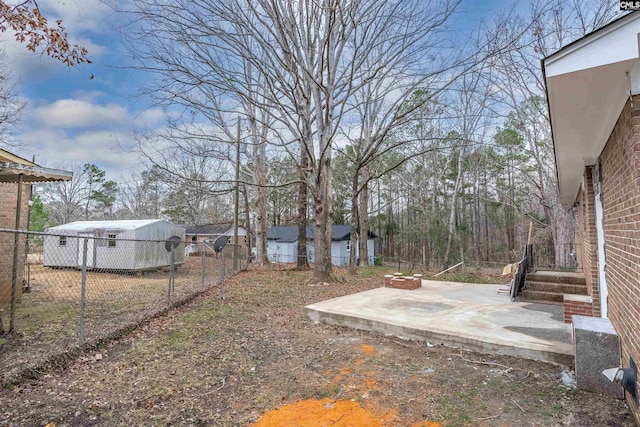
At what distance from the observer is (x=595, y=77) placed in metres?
2.46

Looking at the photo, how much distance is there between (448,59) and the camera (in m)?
9.44

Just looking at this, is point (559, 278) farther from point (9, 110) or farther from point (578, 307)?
point (9, 110)

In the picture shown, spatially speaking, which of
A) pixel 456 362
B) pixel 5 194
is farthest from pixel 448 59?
pixel 5 194

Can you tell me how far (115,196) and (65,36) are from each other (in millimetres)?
38317

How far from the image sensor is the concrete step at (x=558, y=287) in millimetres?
7199

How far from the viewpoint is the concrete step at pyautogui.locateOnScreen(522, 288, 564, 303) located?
23.6 ft

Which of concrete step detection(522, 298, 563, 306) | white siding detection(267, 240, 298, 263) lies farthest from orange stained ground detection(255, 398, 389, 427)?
white siding detection(267, 240, 298, 263)

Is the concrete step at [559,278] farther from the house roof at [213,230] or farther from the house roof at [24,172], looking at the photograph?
the house roof at [213,230]

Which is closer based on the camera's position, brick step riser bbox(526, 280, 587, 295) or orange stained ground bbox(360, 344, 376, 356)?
orange stained ground bbox(360, 344, 376, 356)

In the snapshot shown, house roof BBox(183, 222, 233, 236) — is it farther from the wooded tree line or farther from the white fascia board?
the white fascia board

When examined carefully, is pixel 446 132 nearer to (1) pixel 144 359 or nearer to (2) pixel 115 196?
(1) pixel 144 359

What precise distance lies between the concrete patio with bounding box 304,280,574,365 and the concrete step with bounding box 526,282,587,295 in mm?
632

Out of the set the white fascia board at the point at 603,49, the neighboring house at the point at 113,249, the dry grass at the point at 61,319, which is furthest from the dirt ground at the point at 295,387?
the neighboring house at the point at 113,249

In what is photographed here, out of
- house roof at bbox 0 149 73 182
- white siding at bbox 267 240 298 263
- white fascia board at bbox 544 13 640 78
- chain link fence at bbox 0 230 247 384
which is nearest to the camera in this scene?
white fascia board at bbox 544 13 640 78
